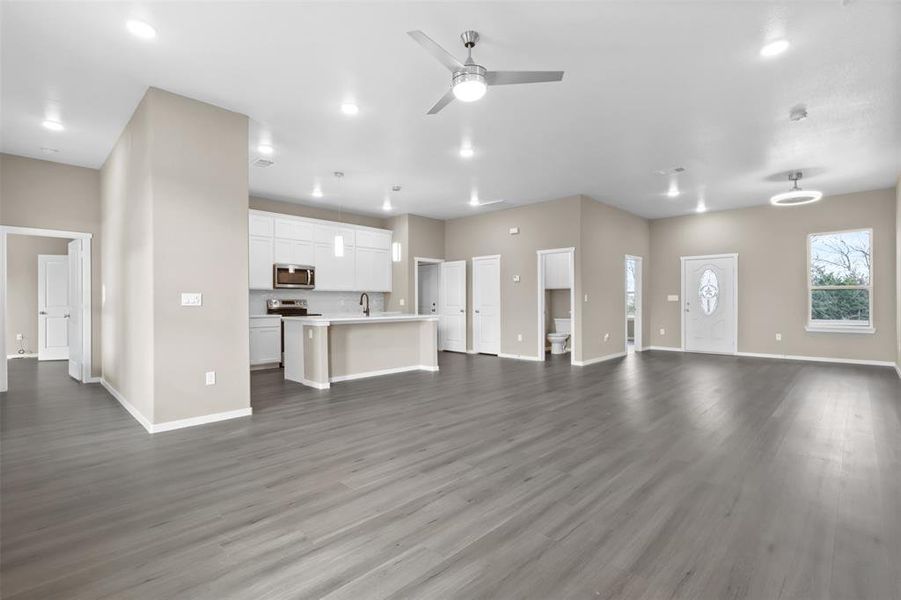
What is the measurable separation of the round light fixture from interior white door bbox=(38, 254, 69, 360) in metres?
9.10

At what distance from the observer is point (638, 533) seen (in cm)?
205

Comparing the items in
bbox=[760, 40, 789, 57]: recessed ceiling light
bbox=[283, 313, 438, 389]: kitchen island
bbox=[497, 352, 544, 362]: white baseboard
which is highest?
bbox=[760, 40, 789, 57]: recessed ceiling light

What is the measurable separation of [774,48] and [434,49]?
2470 millimetres

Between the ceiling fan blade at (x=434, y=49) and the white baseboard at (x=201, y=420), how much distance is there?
11.5 feet

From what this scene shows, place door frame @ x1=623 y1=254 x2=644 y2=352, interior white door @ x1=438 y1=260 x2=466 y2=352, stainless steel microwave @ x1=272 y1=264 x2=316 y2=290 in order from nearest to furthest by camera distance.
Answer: stainless steel microwave @ x1=272 y1=264 x2=316 y2=290
interior white door @ x1=438 y1=260 x2=466 y2=352
door frame @ x1=623 y1=254 x2=644 y2=352

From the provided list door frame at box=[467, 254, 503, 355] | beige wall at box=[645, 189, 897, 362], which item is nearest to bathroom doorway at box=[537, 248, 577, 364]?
door frame at box=[467, 254, 503, 355]

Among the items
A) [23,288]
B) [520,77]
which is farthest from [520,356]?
[23,288]

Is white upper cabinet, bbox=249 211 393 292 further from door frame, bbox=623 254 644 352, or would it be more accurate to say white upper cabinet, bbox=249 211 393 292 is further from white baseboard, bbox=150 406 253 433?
door frame, bbox=623 254 644 352

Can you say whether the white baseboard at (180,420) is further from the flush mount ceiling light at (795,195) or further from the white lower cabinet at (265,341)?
the flush mount ceiling light at (795,195)

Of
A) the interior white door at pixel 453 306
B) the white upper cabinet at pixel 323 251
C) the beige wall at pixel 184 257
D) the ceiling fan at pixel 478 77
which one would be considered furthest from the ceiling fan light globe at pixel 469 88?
the interior white door at pixel 453 306

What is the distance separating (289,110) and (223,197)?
3.39 feet

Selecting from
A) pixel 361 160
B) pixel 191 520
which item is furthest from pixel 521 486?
pixel 361 160

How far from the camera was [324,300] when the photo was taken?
8367mm

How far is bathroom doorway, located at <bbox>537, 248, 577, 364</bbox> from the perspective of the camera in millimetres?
7781
